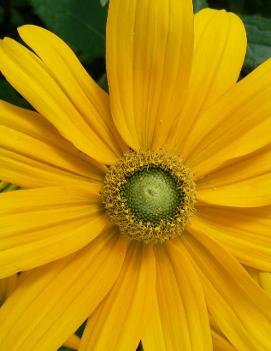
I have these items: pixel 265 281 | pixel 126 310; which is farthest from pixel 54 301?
pixel 265 281

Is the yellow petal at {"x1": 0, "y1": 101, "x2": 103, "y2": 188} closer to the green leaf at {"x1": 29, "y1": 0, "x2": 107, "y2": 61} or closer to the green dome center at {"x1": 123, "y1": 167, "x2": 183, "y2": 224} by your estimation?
the green dome center at {"x1": 123, "y1": 167, "x2": 183, "y2": 224}

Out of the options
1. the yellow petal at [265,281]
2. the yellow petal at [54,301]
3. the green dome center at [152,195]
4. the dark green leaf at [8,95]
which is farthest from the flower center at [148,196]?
the dark green leaf at [8,95]

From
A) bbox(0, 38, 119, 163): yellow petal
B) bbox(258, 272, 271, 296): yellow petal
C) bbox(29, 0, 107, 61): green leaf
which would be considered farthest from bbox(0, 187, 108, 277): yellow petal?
bbox(29, 0, 107, 61): green leaf

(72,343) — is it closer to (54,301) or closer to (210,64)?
(54,301)

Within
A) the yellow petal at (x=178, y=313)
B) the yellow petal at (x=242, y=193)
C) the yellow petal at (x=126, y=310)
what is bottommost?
the yellow petal at (x=178, y=313)

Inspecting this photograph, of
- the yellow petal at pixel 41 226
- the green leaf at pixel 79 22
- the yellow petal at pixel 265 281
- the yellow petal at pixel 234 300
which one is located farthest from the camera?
the green leaf at pixel 79 22

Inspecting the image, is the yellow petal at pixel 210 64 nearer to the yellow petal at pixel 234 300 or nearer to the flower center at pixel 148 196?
the flower center at pixel 148 196

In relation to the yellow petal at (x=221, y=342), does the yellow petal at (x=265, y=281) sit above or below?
above
